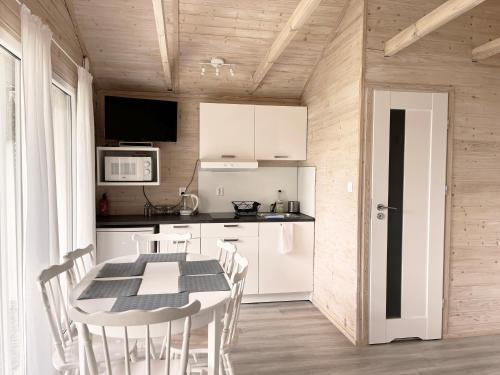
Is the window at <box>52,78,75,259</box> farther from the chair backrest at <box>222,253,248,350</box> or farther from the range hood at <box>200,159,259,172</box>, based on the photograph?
the chair backrest at <box>222,253,248,350</box>

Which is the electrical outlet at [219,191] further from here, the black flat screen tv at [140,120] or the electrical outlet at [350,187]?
the electrical outlet at [350,187]

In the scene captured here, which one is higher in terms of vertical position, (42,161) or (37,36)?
(37,36)

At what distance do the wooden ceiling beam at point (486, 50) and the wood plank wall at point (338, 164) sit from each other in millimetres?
1015

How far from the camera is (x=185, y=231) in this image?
11.8ft

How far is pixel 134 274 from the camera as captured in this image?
206 cm

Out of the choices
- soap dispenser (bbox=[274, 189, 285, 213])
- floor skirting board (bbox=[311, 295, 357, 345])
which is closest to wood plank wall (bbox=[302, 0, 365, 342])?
floor skirting board (bbox=[311, 295, 357, 345])

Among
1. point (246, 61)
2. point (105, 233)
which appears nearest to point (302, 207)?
point (246, 61)

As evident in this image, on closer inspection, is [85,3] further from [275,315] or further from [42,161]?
[275,315]

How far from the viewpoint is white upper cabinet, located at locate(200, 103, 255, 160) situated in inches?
152

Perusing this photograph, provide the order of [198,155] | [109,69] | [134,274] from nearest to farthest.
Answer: [134,274]
[109,69]
[198,155]

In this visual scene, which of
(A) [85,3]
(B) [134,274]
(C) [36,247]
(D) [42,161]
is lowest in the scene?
(B) [134,274]

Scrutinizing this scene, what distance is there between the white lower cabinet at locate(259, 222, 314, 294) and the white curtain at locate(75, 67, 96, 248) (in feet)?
5.51

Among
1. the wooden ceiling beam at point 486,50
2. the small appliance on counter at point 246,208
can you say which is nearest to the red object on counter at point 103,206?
the small appliance on counter at point 246,208

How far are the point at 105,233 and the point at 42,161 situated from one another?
5.23ft
